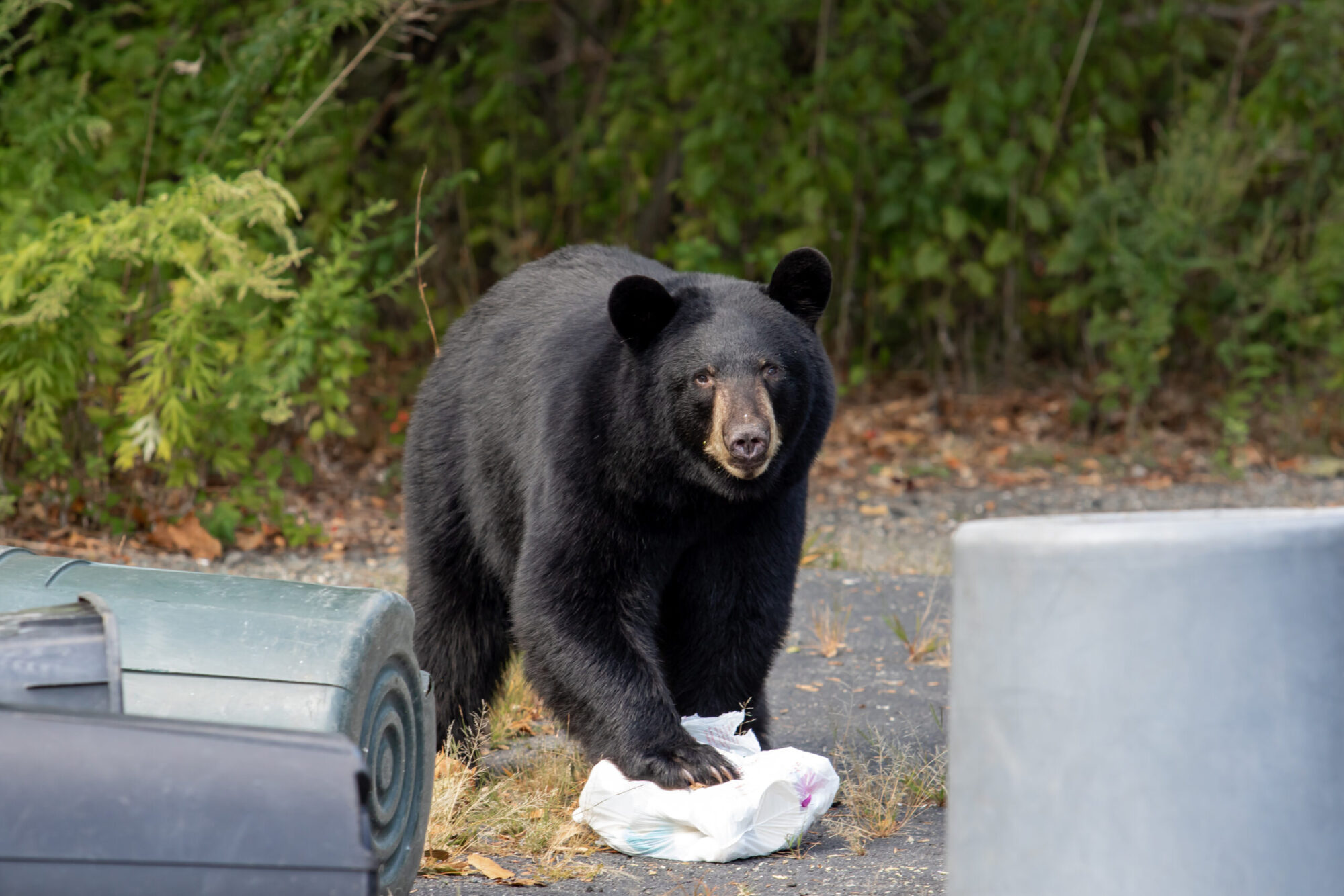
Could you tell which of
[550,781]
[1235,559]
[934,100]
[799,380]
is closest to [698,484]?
[799,380]

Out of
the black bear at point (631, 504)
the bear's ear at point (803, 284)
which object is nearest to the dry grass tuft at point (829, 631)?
the black bear at point (631, 504)

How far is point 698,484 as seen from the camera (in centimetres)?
344

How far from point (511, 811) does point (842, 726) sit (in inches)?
50.5

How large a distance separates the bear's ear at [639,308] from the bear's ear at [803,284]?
1.01ft

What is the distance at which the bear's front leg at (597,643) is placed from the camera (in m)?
3.30

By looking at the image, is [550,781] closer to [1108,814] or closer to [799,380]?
[799,380]

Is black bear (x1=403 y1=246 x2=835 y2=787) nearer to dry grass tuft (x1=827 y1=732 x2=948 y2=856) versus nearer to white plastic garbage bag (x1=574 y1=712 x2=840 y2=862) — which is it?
white plastic garbage bag (x1=574 y1=712 x2=840 y2=862)

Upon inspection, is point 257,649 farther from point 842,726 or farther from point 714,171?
point 714,171

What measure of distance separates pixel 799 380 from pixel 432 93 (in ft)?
20.9

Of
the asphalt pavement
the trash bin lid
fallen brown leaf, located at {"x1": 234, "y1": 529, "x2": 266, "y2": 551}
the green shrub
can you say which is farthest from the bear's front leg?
fallen brown leaf, located at {"x1": 234, "y1": 529, "x2": 266, "y2": 551}

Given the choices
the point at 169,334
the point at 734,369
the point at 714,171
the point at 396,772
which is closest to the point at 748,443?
the point at 734,369

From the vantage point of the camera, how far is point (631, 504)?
340 cm

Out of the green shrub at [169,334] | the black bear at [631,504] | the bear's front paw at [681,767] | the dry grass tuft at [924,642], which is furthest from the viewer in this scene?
the green shrub at [169,334]

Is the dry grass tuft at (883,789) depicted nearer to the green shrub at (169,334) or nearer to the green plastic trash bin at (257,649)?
the green plastic trash bin at (257,649)
